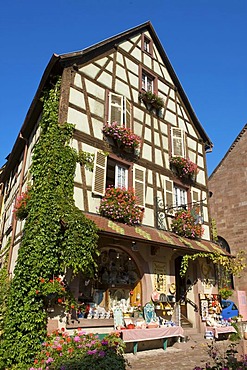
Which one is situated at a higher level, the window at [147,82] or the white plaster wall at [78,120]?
the window at [147,82]

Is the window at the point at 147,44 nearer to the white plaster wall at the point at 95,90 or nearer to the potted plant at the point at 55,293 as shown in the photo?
the white plaster wall at the point at 95,90

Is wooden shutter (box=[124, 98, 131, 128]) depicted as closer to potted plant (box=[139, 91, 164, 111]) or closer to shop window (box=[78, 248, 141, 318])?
potted plant (box=[139, 91, 164, 111])

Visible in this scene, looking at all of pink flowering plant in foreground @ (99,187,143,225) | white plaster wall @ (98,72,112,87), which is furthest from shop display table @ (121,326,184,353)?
white plaster wall @ (98,72,112,87)

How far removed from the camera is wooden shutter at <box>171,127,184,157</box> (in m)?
11.3

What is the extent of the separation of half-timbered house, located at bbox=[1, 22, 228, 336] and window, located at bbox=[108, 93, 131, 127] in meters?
0.03

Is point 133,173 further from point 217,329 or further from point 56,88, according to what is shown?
point 217,329

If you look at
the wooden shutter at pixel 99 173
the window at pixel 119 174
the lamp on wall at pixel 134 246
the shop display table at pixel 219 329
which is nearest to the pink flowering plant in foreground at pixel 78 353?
the lamp on wall at pixel 134 246

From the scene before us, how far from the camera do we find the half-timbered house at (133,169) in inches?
325

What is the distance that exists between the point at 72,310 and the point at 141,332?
5.46 feet

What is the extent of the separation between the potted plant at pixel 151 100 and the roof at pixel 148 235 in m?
4.45

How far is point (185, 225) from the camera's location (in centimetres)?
1005

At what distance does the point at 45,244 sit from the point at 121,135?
4.00 metres

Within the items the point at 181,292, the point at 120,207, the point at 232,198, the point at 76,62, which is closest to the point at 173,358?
the point at 120,207

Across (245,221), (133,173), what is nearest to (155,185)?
(133,173)
